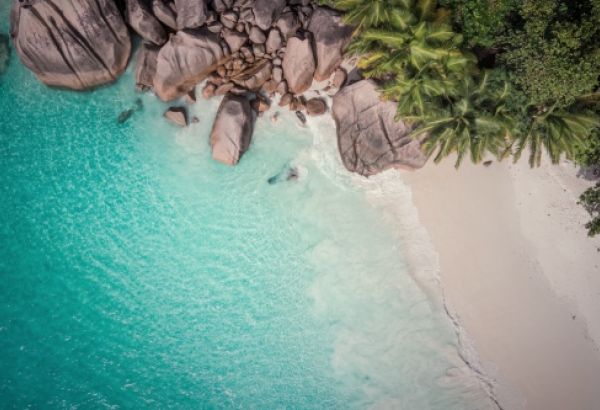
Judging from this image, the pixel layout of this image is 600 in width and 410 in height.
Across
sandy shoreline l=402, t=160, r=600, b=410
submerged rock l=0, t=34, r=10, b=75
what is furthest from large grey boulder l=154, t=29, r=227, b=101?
sandy shoreline l=402, t=160, r=600, b=410

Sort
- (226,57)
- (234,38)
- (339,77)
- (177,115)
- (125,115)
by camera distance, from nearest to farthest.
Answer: (234,38) → (226,57) → (339,77) → (177,115) → (125,115)

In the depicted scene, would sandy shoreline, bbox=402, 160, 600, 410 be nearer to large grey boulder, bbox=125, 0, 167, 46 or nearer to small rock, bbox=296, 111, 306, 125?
small rock, bbox=296, 111, 306, 125

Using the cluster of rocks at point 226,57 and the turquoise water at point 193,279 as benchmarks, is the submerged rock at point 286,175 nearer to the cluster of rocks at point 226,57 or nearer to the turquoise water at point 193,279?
the turquoise water at point 193,279

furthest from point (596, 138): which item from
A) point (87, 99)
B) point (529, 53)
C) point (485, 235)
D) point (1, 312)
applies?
point (1, 312)

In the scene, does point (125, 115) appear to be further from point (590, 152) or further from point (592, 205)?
point (592, 205)

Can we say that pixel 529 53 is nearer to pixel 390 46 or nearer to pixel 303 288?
pixel 390 46

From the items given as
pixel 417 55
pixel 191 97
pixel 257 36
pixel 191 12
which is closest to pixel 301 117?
pixel 257 36

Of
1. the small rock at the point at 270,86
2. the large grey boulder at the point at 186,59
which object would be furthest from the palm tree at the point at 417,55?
the large grey boulder at the point at 186,59
